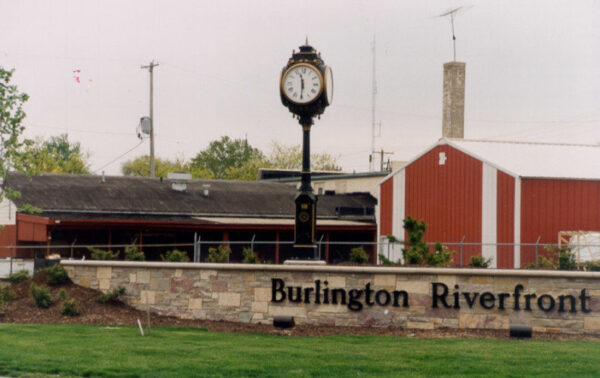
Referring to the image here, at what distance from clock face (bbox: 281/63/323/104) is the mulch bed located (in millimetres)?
5165

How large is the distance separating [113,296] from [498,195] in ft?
59.6

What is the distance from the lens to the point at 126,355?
12.7m

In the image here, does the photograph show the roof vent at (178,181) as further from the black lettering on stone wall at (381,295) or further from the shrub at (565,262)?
the black lettering on stone wall at (381,295)

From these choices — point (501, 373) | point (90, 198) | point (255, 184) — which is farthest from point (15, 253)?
point (501, 373)

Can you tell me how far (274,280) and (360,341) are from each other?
11.8 feet

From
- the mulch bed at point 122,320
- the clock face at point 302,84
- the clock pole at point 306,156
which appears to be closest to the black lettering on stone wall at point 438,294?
the mulch bed at point 122,320

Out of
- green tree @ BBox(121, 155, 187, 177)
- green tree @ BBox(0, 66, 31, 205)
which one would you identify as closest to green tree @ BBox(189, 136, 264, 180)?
green tree @ BBox(121, 155, 187, 177)

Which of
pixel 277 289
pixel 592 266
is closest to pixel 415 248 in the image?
pixel 277 289

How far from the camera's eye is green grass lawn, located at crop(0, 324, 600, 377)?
11578 mm

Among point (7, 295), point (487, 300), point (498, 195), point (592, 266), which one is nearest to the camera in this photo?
point (487, 300)

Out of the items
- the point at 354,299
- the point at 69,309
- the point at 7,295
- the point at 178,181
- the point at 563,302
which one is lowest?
the point at 69,309

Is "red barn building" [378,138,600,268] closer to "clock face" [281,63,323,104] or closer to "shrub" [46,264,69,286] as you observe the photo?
"clock face" [281,63,323,104]

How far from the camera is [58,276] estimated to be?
2064cm

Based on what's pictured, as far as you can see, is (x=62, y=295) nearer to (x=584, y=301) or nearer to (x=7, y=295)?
(x=7, y=295)
